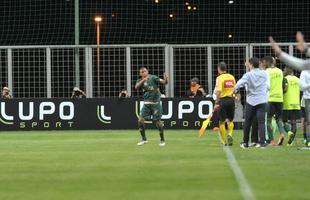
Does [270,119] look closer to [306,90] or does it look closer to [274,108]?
[274,108]

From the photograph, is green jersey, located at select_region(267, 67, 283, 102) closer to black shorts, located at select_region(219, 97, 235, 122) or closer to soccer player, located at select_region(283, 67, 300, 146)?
soccer player, located at select_region(283, 67, 300, 146)

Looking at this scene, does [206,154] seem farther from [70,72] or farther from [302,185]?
[70,72]

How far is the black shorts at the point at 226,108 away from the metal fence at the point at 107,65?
10.7 meters

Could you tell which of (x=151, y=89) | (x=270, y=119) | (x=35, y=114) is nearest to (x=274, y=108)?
(x=270, y=119)

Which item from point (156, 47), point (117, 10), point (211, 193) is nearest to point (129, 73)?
point (156, 47)

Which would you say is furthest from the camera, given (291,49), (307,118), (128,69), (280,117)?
(128,69)

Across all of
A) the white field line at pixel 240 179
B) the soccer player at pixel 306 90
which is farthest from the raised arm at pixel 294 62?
the soccer player at pixel 306 90

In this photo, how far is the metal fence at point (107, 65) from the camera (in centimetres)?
2884

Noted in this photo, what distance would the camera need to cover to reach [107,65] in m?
29.1

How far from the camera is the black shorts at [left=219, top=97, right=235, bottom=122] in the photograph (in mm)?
18016

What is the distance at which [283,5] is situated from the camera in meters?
34.9

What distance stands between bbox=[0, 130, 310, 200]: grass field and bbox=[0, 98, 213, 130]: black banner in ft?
31.1

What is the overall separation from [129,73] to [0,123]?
5130 millimetres

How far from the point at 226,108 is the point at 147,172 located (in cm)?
653
